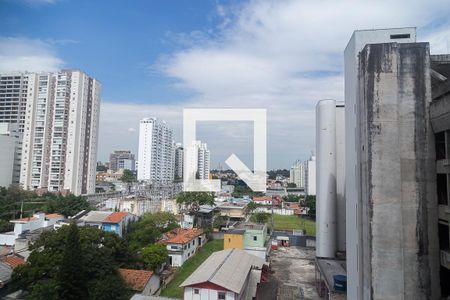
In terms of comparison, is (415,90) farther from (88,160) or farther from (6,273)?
(88,160)

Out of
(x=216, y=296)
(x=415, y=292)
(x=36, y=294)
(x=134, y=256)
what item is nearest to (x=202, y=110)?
(x=134, y=256)

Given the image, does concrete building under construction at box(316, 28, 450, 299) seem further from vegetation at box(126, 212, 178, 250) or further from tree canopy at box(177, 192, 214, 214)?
tree canopy at box(177, 192, 214, 214)

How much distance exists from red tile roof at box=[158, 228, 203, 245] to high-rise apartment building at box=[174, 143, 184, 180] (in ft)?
138

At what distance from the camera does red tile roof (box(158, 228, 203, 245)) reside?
15047 millimetres

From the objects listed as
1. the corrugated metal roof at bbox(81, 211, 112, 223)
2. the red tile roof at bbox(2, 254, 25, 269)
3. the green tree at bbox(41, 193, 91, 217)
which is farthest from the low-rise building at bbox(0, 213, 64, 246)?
the red tile roof at bbox(2, 254, 25, 269)

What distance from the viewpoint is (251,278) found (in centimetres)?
1154

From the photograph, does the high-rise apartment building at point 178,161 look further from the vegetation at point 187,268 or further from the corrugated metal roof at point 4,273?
the corrugated metal roof at point 4,273

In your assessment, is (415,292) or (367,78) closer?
(415,292)

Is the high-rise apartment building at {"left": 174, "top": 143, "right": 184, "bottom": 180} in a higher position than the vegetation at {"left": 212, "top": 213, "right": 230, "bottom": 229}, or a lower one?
higher

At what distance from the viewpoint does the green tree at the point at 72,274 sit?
836 centimetres

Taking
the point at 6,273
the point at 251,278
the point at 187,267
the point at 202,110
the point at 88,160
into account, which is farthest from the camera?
the point at 88,160

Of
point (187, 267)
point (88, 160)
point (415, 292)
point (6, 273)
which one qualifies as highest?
point (88, 160)

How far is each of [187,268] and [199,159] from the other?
36885 mm

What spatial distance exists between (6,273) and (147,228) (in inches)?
269
